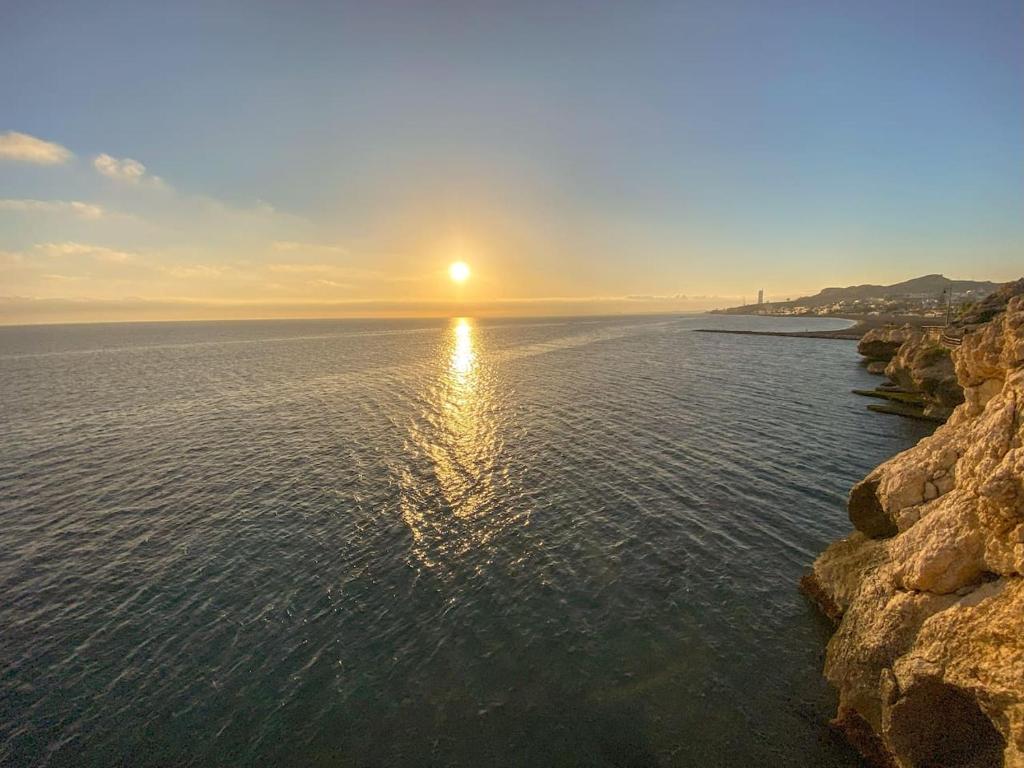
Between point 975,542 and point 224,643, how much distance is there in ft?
92.2

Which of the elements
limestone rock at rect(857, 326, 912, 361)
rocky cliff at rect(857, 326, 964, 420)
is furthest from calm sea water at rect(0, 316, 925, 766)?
limestone rock at rect(857, 326, 912, 361)

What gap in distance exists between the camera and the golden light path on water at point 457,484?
27.7 metres

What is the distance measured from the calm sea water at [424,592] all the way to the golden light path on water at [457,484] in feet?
0.91

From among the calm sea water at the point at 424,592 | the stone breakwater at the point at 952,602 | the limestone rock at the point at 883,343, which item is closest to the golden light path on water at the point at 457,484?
the calm sea water at the point at 424,592

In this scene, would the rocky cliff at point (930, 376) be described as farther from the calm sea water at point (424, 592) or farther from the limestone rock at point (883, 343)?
the limestone rock at point (883, 343)

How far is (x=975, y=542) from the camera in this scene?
42.8ft

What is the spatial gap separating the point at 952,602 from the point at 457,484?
28909 millimetres

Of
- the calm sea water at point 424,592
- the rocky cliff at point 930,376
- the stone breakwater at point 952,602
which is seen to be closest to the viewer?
the stone breakwater at point 952,602

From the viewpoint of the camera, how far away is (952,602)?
42.8ft

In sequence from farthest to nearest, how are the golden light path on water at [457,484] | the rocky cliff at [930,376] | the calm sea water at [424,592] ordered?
the rocky cliff at [930,376], the golden light path on water at [457,484], the calm sea water at [424,592]

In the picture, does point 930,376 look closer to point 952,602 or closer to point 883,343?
point 883,343

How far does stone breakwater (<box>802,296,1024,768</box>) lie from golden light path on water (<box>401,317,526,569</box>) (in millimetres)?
18450

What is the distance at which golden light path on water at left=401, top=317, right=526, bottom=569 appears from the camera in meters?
27.7

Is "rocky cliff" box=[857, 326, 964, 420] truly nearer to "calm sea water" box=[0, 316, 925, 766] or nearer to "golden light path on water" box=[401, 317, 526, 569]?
"calm sea water" box=[0, 316, 925, 766]
